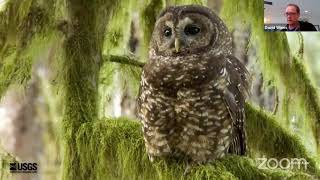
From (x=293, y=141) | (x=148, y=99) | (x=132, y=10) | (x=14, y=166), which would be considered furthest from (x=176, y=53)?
(x=14, y=166)

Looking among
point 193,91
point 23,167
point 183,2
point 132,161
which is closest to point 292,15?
point 183,2

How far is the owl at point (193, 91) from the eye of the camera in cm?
225

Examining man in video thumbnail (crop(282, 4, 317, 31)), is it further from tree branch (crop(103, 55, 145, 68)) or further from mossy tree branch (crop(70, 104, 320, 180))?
tree branch (crop(103, 55, 145, 68))

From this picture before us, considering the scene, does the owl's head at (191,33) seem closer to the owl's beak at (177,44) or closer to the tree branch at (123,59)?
the owl's beak at (177,44)

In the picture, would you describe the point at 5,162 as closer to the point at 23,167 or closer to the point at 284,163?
the point at 23,167

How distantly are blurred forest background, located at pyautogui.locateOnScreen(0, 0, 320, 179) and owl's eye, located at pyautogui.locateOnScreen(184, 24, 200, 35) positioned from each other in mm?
208

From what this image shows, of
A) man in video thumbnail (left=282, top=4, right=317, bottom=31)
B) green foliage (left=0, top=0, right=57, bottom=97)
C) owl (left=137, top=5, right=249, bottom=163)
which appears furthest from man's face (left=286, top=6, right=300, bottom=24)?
green foliage (left=0, top=0, right=57, bottom=97)

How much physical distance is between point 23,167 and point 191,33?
0.87 meters

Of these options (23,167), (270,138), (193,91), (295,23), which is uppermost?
(295,23)

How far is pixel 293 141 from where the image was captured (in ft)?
7.82

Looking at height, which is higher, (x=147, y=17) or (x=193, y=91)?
(x=147, y=17)

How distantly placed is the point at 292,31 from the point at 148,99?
24.2 inches

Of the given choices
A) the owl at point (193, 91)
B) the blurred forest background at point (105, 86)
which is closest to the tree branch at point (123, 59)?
Result: the blurred forest background at point (105, 86)

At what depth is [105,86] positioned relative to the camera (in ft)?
8.30
